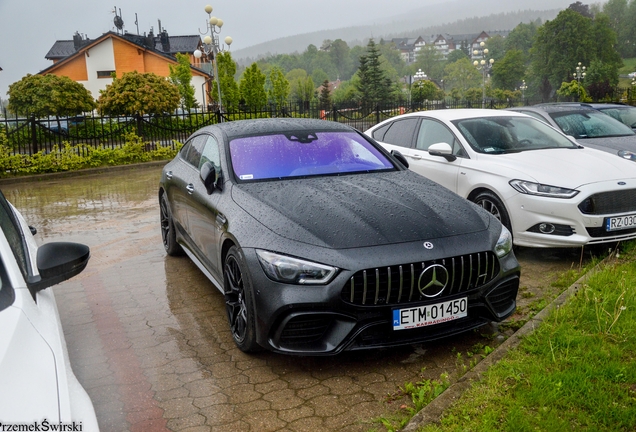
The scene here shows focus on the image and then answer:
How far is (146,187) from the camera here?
13.2 meters

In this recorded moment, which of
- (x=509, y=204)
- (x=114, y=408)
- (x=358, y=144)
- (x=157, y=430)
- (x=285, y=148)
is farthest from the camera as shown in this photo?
(x=509, y=204)

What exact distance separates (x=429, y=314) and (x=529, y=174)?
2.91 metres

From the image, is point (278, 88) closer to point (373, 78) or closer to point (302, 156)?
point (302, 156)

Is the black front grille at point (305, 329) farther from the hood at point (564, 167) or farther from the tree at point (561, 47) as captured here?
the tree at point (561, 47)

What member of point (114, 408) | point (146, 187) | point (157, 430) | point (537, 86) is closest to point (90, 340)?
point (114, 408)

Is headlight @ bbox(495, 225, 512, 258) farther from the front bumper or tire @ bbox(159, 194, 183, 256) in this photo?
tire @ bbox(159, 194, 183, 256)

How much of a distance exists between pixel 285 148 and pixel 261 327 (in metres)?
1.92

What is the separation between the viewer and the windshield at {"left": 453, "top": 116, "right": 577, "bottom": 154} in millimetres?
7004

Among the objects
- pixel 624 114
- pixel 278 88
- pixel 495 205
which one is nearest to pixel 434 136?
pixel 495 205

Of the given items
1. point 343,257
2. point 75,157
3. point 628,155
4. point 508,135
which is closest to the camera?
point 343,257

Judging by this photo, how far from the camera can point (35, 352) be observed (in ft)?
6.63

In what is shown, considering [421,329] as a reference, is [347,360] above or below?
below

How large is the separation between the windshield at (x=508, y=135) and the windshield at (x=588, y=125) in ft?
6.38

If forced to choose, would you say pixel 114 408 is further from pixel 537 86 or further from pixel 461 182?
pixel 537 86
